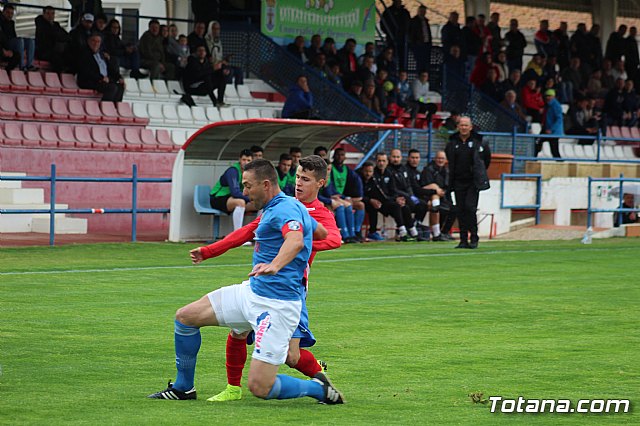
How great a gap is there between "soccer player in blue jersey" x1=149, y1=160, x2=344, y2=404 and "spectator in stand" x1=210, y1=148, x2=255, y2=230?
12.7 m

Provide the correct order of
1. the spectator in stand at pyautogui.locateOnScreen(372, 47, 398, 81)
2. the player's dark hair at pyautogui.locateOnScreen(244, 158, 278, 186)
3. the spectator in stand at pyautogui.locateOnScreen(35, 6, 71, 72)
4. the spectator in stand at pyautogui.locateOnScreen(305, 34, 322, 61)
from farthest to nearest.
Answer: the spectator in stand at pyautogui.locateOnScreen(372, 47, 398, 81)
the spectator in stand at pyautogui.locateOnScreen(305, 34, 322, 61)
the spectator in stand at pyautogui.locateOnScreen(35, 6, 71, 72)
the player's dark hair at pyautogui.locateOnScreen(244, 158, 278, 186)

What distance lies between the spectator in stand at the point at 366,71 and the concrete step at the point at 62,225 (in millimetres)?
9050

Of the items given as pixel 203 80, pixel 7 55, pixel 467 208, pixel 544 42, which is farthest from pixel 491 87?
pixel 7 55

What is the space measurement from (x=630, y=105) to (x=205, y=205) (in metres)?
18.1

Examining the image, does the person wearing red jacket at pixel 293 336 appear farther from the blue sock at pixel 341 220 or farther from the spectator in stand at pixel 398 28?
the spectator in stand at pixel 398 28

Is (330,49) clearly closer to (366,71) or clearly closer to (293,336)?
(366,71)

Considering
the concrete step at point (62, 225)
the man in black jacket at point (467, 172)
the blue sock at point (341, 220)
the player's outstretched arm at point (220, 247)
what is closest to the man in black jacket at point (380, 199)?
the blue sock at point (341, 220)

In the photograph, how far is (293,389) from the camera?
23.3 feet

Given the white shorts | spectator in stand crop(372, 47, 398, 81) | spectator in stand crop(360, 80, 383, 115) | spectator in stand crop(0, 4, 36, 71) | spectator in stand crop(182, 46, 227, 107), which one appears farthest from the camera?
spectator in stand crop(372, 47, 398, 81)

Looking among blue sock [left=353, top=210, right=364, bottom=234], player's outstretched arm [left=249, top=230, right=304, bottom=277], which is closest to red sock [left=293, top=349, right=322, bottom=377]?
player's outstretched arm [left=249, top=230, right=304, bottom=277]

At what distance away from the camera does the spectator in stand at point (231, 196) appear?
65.5 feet

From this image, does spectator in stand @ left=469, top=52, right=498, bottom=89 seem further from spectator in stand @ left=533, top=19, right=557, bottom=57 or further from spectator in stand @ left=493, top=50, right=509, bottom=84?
spectator in stand @ left=533, top=19, right=557, bottom=57

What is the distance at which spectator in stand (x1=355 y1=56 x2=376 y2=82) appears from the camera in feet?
93.3

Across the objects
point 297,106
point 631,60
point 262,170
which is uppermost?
point 631,60
